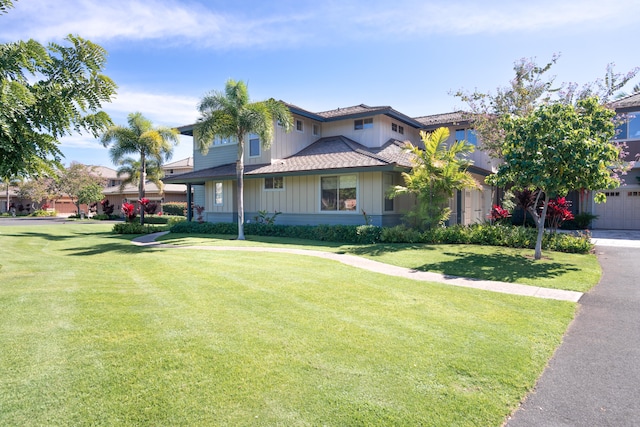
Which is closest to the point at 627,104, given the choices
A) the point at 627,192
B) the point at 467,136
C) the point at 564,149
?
the point at 627,192

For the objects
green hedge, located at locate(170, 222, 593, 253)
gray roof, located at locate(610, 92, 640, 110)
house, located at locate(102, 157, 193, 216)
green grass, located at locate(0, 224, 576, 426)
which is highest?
gray roof, located at locate(610, 92, 640, 110)

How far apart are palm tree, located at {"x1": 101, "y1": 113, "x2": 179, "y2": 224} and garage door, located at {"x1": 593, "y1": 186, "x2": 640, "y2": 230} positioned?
25.3m

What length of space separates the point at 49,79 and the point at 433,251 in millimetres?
11265

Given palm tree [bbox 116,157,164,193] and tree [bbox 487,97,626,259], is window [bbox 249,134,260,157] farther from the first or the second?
tree [bbox 487,97,626,259]

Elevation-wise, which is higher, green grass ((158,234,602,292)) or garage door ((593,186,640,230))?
garage door ((593,186,640,230))

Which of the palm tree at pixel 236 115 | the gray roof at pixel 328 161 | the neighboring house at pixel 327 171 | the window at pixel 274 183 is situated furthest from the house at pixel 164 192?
the palm tree at pixel 236 115

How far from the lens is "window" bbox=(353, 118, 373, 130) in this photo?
813 inches

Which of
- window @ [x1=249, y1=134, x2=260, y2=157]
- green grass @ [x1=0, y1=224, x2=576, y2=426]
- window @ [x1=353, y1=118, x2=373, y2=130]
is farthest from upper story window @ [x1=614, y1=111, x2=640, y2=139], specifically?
green grass @ [x1=0, y1=224, x2=576, y2=426]

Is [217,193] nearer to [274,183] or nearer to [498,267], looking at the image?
[274,183]

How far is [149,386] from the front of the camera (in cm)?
366

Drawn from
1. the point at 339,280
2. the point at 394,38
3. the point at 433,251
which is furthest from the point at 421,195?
the point at 339,280

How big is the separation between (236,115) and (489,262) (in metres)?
11.2

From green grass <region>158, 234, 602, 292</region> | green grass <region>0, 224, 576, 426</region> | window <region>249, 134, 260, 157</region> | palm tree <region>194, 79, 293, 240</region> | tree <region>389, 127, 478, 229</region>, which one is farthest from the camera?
window <region>249, 134, 260, 157</region>

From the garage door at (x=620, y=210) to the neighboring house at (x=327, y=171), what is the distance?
5.91m
